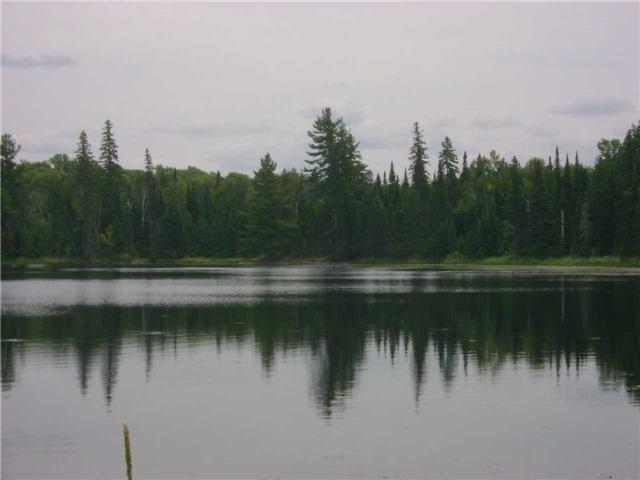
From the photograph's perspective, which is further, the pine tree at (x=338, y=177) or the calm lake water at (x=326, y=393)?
the pine tree at (x=338, y=177)

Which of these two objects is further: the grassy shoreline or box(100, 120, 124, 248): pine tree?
box(100, 120, 124, 248): pine tree

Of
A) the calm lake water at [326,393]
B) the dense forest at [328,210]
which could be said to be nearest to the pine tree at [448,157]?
the dense forest at [328,210]

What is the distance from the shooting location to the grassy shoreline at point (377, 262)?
99188mm

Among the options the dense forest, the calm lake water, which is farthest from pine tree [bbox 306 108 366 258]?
the calm lake water

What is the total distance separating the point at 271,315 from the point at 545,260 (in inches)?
2843

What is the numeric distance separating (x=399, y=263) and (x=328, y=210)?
50.2 ft

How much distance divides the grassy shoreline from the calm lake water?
59047 millimetres

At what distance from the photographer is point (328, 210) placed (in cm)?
13225

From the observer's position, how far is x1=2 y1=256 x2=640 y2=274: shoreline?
314 feet

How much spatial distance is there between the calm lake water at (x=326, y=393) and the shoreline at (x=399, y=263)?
5393 centimetres

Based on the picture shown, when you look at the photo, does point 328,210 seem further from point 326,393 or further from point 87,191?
point 326,393

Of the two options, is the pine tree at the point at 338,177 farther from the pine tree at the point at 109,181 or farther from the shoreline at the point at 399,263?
the pine tree at the point at 109,181

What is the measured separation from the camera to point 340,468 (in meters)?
14.7

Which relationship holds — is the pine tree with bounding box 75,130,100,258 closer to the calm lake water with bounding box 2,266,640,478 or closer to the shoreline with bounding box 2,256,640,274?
the shoreline with bounding box 2,256,640,274
